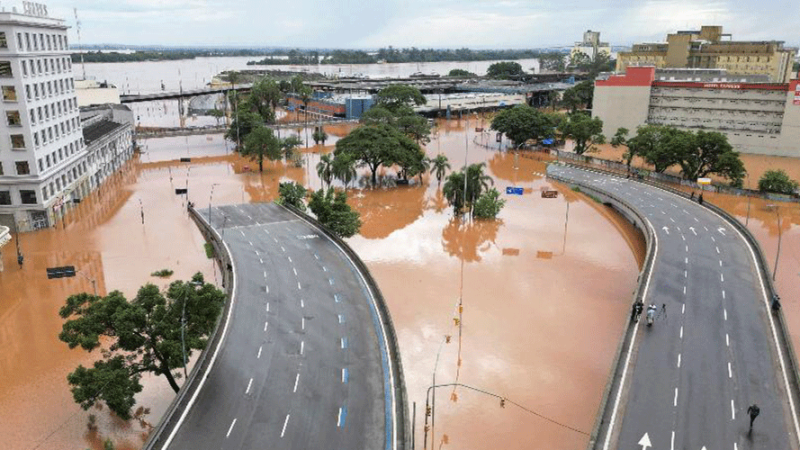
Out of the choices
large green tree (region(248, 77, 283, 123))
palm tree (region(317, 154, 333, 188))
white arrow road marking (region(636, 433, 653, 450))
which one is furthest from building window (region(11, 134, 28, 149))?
large green tree (region(248, 77, 283, 123))

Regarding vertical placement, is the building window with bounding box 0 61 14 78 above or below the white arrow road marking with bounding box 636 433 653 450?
above

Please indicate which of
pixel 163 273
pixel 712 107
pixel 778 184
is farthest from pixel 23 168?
pixel 712 107

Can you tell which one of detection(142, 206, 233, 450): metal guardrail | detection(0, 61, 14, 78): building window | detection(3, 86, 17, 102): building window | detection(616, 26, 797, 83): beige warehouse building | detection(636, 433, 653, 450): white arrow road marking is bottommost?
detection(636, 433, 653, 450): white arrow road marking

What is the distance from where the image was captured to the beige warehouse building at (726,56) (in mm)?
169375

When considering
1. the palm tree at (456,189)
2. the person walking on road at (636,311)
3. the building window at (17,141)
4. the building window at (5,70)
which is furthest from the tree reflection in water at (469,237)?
the building window at (5,70)

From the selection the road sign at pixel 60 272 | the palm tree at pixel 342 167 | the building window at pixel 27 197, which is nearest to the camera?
the road sign at pixel 60 272

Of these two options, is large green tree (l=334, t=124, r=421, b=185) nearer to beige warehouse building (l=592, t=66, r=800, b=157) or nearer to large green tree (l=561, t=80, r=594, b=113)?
→ beige warehouse building (l=592, t=66, r=800, b=157)

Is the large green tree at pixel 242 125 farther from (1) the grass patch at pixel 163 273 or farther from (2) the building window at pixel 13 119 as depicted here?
(1) the grass patch at pixel 163 273

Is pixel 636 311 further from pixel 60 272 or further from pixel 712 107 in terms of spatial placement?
pixel 712 107

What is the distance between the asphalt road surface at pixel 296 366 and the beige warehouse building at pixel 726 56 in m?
149

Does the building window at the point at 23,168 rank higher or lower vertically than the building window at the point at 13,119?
lower

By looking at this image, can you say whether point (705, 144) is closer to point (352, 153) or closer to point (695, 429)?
point (352, 153)

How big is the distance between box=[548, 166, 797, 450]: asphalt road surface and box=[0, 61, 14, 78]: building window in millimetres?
63916

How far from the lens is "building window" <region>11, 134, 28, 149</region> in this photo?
6158 cm
